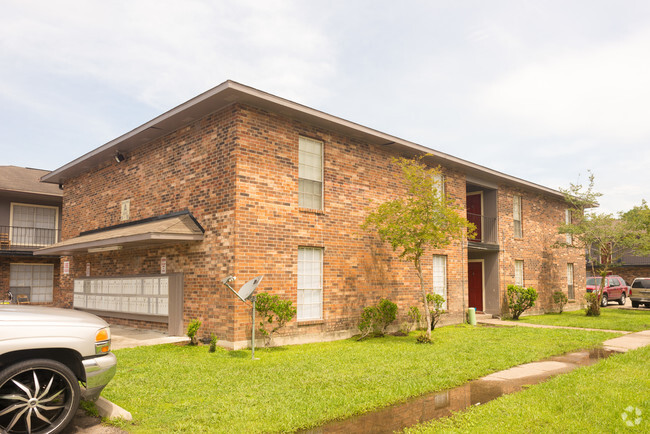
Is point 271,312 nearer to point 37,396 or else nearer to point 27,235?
point 37,396

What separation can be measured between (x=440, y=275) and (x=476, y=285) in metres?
5.03

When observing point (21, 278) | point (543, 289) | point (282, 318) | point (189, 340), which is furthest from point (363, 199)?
point (21, 278)

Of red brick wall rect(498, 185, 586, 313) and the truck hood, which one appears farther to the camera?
red brick wall rect(498, 185, 586, 313)

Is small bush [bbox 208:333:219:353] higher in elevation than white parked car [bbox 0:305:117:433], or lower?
lower

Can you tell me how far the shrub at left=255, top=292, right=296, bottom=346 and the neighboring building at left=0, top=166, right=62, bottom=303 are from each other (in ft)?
52.5

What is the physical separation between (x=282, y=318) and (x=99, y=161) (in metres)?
10.7

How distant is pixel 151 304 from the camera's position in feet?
43.1

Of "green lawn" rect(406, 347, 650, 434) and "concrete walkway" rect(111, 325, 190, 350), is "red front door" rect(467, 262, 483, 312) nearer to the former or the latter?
"green lawn" rect(406, 347, 650, 434)

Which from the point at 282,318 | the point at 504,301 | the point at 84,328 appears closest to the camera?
the point at 84,328

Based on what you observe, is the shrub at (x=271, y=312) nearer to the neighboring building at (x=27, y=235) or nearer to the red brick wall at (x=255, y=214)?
the red brick wall at (x=255, y=214)

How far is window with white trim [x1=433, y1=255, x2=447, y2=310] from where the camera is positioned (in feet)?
54.0

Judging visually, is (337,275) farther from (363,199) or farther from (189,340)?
(189,340)

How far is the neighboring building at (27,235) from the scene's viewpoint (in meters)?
22.1

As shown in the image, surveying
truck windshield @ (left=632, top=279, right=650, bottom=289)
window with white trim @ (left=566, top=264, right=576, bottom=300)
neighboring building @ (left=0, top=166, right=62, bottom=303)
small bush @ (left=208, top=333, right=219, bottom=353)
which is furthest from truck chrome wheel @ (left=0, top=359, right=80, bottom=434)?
truck windshield @ (left=632, top=279, right=650, bottom=289)
